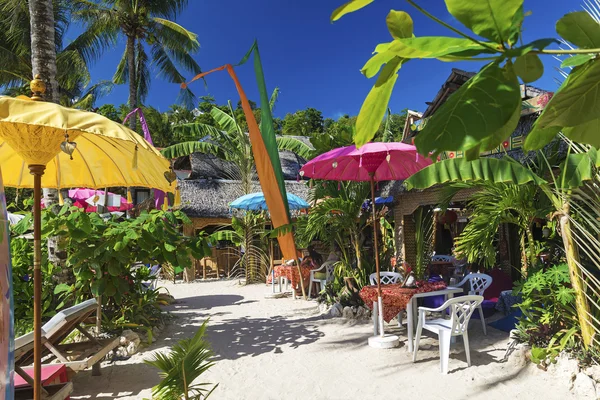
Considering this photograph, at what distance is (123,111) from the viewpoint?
2809 centimetres

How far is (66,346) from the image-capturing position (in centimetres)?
454

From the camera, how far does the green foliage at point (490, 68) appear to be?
0.42m

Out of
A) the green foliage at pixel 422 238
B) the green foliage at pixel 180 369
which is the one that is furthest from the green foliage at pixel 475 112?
the green foliage at pixel 422 238

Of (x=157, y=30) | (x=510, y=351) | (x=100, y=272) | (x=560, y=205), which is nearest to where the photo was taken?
(x=560, y=205)

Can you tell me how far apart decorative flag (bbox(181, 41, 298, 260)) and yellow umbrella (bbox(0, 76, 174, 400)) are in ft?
13.1

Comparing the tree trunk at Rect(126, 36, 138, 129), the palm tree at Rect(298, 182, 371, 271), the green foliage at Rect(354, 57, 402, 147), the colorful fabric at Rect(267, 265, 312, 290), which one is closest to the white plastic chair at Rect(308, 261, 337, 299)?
the colorful fabric at Rect(267, 265, 312, 290)

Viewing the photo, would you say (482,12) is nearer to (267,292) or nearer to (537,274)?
(537,274)

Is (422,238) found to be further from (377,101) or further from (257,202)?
(377,101)

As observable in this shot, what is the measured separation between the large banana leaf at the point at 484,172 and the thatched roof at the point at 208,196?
38.2 ft

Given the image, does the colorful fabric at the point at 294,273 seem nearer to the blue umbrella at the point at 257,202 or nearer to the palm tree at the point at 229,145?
the blue umbrella at the point at 257,202

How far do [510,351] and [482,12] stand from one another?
5.11m

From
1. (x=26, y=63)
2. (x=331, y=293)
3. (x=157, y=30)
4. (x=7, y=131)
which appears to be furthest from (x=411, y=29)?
(x=26, y=63)

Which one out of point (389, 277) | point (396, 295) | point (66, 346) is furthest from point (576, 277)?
point (66, 346)

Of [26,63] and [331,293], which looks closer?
[331,293]
